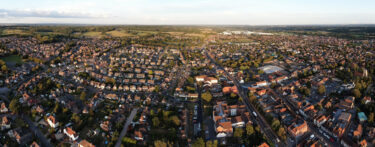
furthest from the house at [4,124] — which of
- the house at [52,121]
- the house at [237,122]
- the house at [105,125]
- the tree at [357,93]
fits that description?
the tree at [357,93]

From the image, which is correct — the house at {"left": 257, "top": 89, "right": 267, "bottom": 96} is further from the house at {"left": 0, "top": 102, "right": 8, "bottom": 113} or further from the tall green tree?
the house at {"left": 0, "top": 102, "right": 8, "bottom": 113}

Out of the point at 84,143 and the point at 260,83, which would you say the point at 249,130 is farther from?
the point at 84,143

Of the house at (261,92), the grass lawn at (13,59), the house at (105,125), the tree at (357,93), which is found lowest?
the house at (105,125)

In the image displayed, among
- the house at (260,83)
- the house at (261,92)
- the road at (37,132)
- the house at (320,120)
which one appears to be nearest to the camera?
the road at (37,132)

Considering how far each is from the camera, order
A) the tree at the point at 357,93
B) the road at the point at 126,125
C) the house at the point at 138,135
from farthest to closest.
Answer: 1. the tree at the point at 357,93
2. the house at the point at 138,135
3. the road at the point at 126,125

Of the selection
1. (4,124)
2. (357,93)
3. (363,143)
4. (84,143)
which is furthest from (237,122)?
(4,124)

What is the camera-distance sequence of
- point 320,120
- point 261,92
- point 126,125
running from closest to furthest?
point 126,125 < point 320,120 < point 261,92

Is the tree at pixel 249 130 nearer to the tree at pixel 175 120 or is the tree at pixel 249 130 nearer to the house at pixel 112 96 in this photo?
the tree at pixel 175 120

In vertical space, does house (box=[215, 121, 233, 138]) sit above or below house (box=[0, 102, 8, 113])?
below

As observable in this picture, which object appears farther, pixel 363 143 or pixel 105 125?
pixel 105 125

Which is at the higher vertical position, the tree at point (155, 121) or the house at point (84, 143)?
the tree at point (155, 121)

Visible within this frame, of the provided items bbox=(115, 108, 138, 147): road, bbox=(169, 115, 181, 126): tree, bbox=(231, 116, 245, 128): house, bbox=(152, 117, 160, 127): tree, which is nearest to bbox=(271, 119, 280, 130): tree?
bbox=(231, 116, 245, 128): house

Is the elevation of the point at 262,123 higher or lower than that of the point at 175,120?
lower
